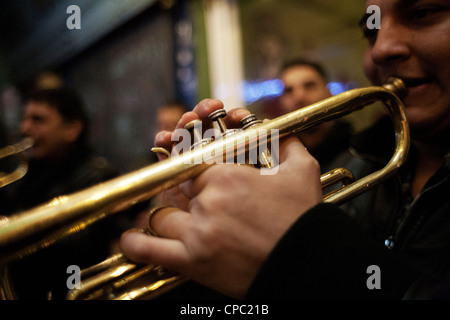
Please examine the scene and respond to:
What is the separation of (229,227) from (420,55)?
622 millimetres

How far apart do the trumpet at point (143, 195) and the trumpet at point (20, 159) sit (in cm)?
166

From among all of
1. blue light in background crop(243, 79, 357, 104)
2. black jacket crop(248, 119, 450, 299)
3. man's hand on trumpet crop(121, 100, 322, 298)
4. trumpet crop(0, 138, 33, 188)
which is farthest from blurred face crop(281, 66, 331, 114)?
trumpet crop(0, 138, 33, 188)

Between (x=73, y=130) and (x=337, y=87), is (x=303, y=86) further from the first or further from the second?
(x=73, y=130)

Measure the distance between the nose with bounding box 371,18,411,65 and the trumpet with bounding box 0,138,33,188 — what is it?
6.65 ft

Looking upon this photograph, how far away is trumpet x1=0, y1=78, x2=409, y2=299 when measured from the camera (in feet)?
1.40

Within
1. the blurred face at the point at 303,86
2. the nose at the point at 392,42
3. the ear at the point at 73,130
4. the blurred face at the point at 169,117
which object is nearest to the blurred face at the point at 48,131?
the ear at the point at 73,130

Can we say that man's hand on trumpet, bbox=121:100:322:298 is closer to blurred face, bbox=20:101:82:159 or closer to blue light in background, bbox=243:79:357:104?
blurred face, bbox=20:101:82:159

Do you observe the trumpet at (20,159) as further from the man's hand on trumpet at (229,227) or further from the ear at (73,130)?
the man's hand on trumpet at (229,227)

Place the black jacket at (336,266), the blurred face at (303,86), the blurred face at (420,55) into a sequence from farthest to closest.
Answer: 1. the blurred face at (303,86)
2. the blurred face at (420,55)
3. the black jacket at (336,266)

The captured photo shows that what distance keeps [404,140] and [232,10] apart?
2410mm

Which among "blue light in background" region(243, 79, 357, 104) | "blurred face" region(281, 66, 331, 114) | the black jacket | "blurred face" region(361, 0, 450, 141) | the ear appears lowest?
the black jacket

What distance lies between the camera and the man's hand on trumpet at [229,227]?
0.40 meters

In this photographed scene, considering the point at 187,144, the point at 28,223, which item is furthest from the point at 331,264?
the point at 28,223
